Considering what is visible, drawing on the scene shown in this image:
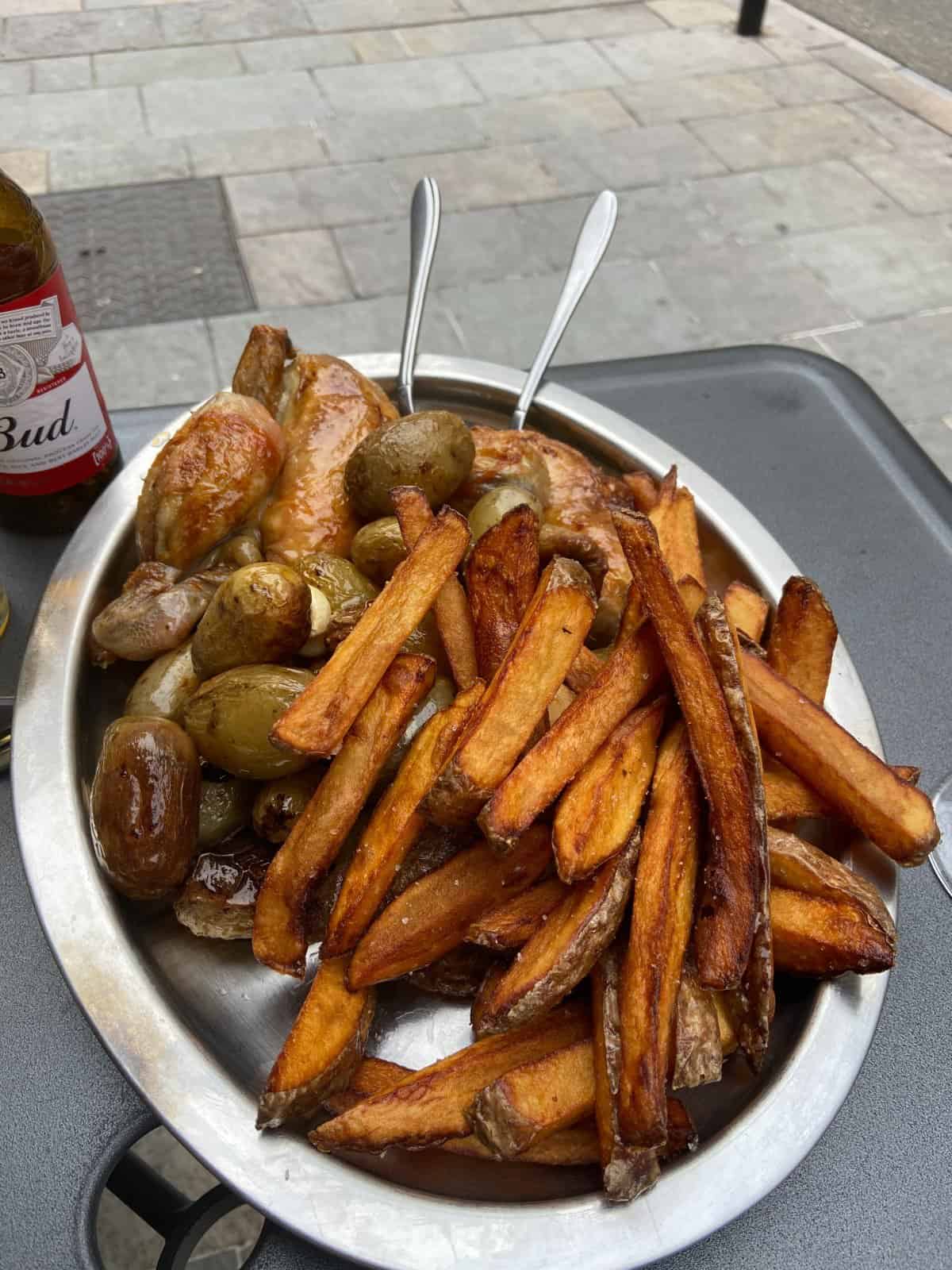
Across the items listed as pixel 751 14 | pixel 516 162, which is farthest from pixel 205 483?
pixel 751 14

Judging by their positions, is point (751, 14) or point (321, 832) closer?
point (321, 832)

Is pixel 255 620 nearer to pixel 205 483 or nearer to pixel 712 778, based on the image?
pixel 205 483

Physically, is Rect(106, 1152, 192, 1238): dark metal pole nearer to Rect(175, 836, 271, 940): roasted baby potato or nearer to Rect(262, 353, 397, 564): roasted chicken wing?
Rect(175, 836, 271, 940): roasted baby potato

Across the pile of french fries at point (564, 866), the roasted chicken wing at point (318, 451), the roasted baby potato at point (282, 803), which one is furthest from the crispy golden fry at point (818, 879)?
the roasted chicken wing at point (318, 451)

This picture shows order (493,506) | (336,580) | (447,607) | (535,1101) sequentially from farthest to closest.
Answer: (493,506) < (336,580) < (447,607) < (535,1101)

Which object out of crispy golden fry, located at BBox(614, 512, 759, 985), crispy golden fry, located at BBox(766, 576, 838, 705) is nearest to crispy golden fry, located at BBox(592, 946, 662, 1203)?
crispy golden fry, located at BBox(614, 512, 759, 985)
